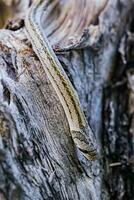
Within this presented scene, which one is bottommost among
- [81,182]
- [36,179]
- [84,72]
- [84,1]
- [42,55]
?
[81,182]

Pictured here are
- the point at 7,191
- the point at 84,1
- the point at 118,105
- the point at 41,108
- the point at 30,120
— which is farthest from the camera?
the point at 84,1

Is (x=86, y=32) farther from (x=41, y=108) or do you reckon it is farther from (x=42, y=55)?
(x=41, y=108)

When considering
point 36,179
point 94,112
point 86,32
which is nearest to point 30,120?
point 36,179

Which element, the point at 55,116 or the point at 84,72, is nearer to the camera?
the point at 55,116

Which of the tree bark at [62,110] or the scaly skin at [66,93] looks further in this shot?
the scaly skin at [66,93]

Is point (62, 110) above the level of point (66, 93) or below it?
below

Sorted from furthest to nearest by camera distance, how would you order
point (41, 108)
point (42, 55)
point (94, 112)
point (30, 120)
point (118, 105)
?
point (118, 105), point (94, 112), point (42, 55), point (41, 108), point (30, 120)

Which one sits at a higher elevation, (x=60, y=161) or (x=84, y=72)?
(x=84, y=72)

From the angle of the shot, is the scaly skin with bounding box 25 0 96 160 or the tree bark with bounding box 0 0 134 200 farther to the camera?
the scaly skin with bounding box 25 0 96 160
